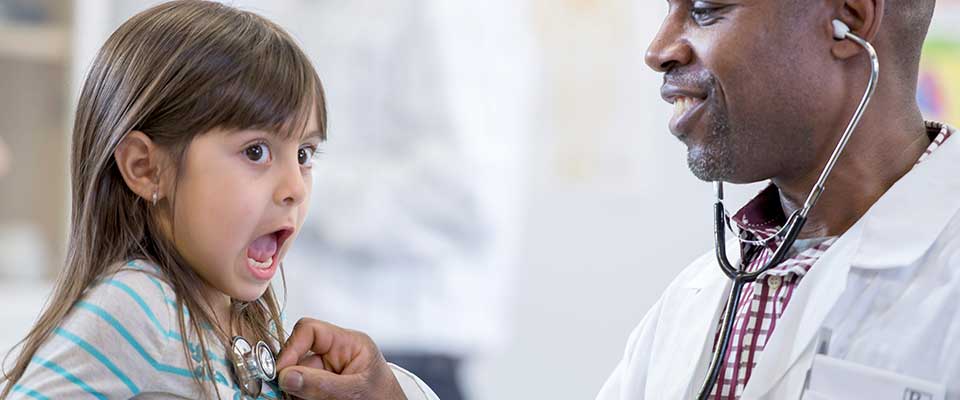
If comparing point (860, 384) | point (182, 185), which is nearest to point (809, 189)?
point (860, 384)

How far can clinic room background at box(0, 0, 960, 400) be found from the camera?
8.94 feet

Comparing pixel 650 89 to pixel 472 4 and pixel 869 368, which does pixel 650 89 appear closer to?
pixel 472 4

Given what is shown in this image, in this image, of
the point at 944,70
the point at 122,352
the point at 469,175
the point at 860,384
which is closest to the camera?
the point at 122,352

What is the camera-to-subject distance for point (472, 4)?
280cm

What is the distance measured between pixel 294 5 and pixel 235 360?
211 centimetres

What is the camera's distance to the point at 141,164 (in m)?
1.12

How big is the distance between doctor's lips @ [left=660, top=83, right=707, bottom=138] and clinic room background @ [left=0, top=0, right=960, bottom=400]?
1340mm

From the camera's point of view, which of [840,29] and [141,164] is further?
[840,29]

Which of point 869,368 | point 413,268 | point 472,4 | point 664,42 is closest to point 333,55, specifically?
point 472,4

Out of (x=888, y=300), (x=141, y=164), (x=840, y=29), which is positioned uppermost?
(x=840, y=29)

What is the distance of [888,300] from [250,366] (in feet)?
2.02

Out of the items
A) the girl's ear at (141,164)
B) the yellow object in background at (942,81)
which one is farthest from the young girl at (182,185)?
the yellow object in background at (942,81)

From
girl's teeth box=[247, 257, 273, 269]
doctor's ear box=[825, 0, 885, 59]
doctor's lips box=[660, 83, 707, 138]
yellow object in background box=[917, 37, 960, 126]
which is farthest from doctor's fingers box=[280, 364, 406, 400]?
yellow object in background box=[917, 37, 960, 126]

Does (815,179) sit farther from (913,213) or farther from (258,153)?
(258,153)
